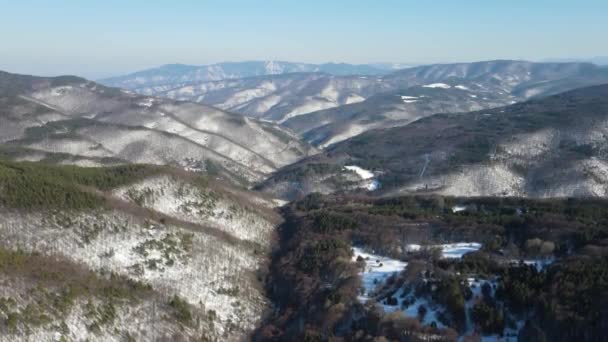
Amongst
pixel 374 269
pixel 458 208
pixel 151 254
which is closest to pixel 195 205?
pixel 151 254

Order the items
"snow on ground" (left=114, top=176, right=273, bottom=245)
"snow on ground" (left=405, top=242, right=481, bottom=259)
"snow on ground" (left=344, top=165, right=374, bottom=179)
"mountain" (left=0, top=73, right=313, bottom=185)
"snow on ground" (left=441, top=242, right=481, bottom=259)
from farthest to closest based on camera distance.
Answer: "snow on ground" (left=344, top=165, right=374, bottom=179) → "mountain" (left=0, top=73, right=313, bottom=185) → "snow on ground" (left=114, top=176, right=273, bottom=245) → "snow on ground" (left=405, top=242, right=481, bottom=259) → "snow on ground" (left=441, top=242, right=481, bottom=259)

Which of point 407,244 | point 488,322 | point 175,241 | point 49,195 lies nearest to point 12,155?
point 49,195

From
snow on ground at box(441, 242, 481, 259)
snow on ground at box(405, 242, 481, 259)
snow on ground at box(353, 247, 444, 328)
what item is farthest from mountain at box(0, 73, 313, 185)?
snow on ground at box(441, 242, 481, 259)

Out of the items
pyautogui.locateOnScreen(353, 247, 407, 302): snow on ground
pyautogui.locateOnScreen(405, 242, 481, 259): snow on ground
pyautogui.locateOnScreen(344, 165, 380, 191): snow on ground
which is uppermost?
pyautogui.locateOnScreen(405, 242, 481, 259): snow on ground

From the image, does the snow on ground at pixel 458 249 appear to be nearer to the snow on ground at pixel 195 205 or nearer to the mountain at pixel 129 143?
the snow on ground at pixel 195 205

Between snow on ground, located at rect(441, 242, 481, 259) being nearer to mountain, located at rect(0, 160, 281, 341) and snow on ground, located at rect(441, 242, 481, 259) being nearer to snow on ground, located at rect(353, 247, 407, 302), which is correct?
snow on ground, located at rect(353, 247, 407, 302)

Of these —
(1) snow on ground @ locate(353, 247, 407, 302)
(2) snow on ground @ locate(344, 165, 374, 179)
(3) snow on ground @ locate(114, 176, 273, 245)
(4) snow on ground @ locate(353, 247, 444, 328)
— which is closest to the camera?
(4) snow on ground @ locate(353, 247, 444, 328)
